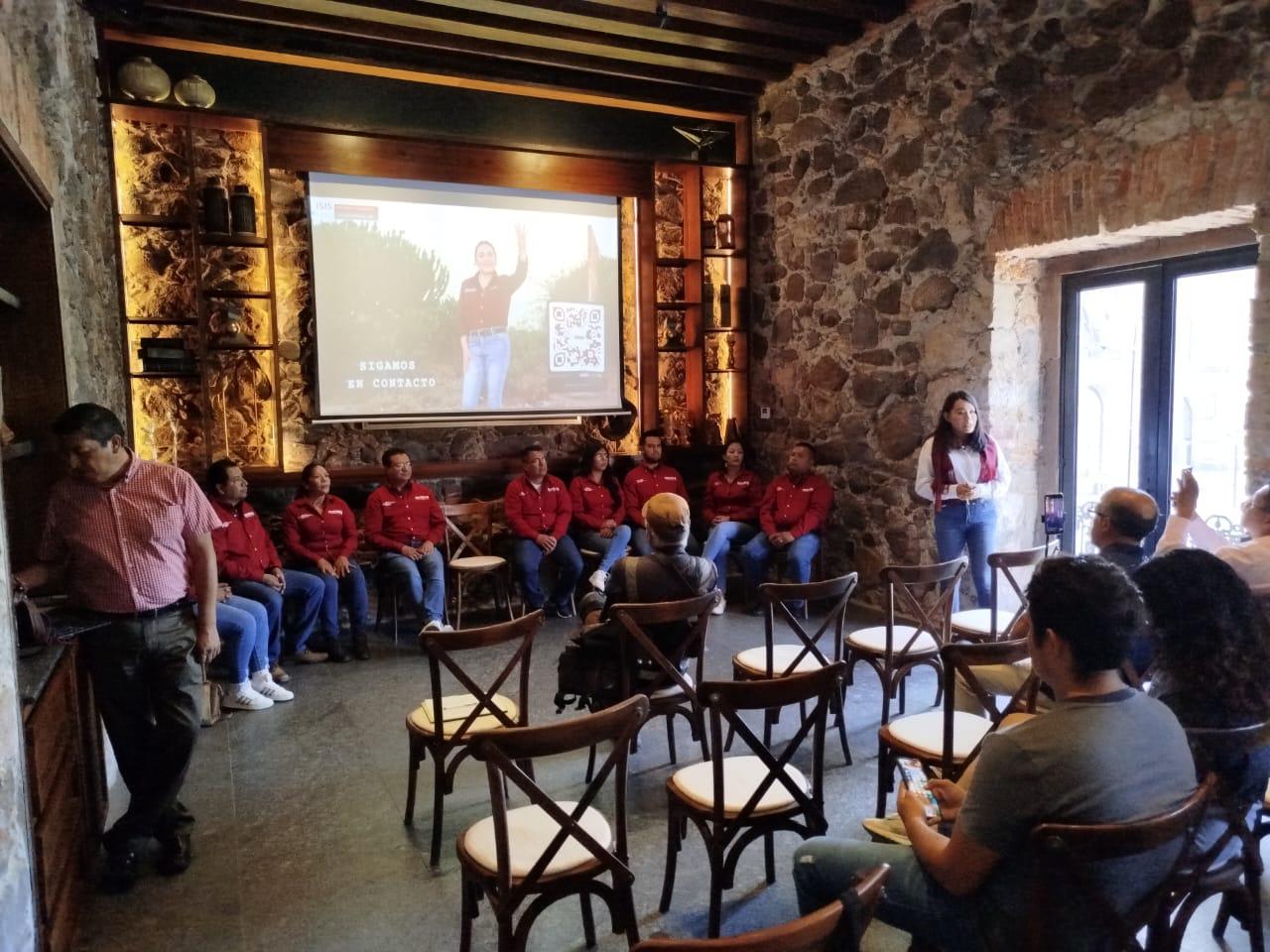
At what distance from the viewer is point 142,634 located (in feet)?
8.52

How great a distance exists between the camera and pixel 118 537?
8.42ft

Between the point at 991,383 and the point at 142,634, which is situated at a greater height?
the point at 991,383

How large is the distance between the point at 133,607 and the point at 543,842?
4.90ft

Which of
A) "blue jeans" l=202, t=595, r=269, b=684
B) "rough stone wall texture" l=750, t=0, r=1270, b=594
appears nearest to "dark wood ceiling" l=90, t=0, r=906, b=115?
"rough stone wall texture" l=750, t=0, r=1270, b=594

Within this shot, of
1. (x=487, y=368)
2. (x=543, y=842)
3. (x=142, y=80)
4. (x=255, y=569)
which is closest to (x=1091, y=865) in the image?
(x=543, y=842)

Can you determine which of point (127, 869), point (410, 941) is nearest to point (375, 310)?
point (127, 869)

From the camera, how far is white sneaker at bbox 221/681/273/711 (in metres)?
3.96

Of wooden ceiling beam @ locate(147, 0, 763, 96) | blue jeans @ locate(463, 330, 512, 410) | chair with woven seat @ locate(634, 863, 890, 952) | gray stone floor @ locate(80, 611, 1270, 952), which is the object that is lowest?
gray stone floor @ locate(80, 611, 1270, 952)

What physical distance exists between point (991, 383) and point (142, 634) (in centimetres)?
417

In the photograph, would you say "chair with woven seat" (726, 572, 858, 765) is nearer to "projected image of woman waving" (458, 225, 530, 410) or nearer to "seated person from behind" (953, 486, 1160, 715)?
"seated person from behind" (953, 486, 1160, 715)

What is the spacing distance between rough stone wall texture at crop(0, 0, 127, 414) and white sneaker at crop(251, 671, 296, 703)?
4.84 ft

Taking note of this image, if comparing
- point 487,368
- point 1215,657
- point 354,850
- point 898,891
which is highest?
point 487,368

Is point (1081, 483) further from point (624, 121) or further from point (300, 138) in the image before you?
point (300, 138)

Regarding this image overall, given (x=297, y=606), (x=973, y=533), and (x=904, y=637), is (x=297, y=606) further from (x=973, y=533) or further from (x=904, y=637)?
(x=973, y=533)
